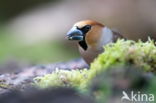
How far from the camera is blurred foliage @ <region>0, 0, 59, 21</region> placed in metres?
19.1

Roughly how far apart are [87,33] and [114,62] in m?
1.25

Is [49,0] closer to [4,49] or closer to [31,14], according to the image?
[31,14]

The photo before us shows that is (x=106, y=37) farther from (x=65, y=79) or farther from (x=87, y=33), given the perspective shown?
(x=65, y=79)

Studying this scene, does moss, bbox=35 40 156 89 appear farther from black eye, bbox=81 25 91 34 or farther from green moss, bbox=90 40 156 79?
black eye, bbox=81 25 91 34

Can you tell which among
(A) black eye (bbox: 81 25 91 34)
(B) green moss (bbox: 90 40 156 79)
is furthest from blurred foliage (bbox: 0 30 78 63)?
(B) green moss (bbox: 90 40 156 79)

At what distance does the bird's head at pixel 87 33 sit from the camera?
4.29 metres

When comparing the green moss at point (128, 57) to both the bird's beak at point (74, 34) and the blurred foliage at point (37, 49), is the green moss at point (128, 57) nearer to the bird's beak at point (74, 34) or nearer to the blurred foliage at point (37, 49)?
the bird's beak at point (74, 34)

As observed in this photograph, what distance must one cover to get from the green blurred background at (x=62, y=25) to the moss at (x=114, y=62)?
9732mm

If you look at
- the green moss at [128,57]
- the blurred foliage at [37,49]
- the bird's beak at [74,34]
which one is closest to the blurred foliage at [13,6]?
the blurred foliage at [37,49]

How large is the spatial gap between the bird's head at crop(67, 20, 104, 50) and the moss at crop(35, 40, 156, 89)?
77 cm

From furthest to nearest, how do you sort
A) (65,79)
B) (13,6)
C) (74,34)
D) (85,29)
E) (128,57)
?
(13,6) < (85,29) < (74,34) < (65,79) < (128,57)

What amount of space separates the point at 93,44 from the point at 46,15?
39.8ft

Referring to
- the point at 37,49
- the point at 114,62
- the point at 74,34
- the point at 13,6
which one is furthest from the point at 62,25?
the point at 114,62

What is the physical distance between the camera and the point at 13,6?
1967 cm
